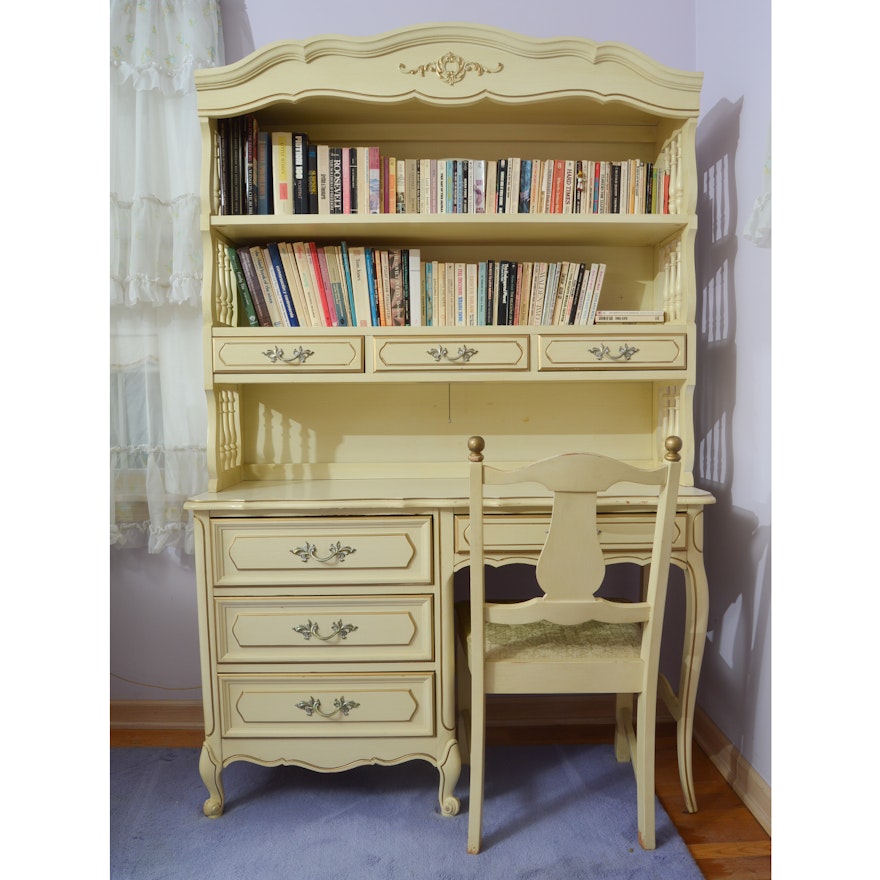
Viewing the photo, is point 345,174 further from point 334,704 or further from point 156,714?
point 156,714

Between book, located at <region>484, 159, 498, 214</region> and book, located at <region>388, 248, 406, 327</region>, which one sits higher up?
book, located at <region>484, 159, 498, 214</region>

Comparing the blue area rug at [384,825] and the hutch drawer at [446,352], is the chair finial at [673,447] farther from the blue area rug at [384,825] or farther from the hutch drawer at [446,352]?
the blue area rug at [384,825]

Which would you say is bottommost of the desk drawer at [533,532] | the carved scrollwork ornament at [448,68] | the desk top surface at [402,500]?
the desk drawer at [533,532]

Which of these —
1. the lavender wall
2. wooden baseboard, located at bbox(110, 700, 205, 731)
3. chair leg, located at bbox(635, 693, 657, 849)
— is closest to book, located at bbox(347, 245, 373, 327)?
the lavender wall

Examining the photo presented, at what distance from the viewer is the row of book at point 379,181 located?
1.89 metres

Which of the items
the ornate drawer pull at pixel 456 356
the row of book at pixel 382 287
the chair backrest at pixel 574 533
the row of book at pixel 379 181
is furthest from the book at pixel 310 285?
the chair backrest at pixel 574 533

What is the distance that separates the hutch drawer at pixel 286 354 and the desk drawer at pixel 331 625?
0.60m

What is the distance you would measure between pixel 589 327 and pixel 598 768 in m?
1.23

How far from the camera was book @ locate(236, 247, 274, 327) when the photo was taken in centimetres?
194

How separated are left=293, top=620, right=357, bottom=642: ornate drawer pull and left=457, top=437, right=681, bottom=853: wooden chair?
29 centimetres

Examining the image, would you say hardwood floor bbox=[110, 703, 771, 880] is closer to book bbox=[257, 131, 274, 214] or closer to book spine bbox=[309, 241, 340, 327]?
book spine bbox=[309, 241, 340, 327]

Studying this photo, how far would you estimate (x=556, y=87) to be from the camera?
182 cm

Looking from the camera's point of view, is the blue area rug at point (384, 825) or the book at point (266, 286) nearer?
the blue area rug at point (384, 825)
